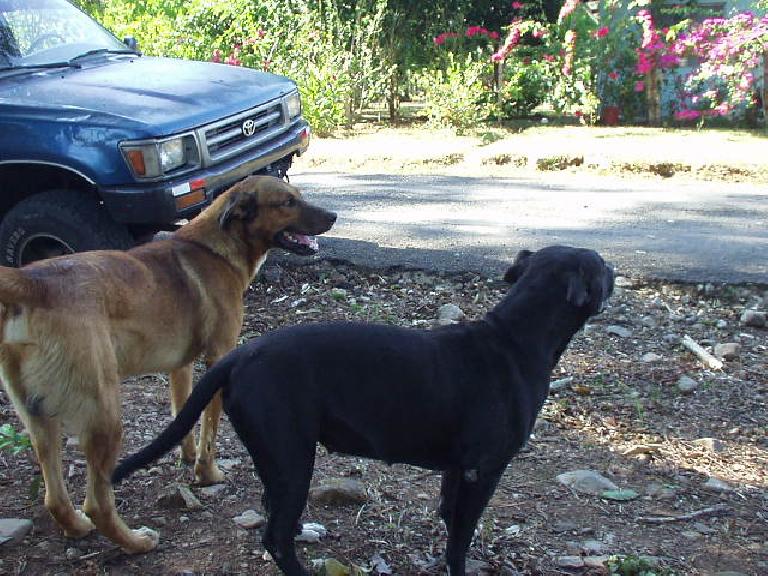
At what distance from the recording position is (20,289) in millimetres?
3242

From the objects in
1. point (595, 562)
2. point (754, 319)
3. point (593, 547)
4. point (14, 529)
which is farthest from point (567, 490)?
point (754, 319)

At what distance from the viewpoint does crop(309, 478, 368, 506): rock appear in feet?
12.9

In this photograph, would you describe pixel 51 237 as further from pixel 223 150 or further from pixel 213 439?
pixel 213 439

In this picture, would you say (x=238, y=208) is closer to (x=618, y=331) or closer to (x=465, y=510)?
(x=465, y=510)

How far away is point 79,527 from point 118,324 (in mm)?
844

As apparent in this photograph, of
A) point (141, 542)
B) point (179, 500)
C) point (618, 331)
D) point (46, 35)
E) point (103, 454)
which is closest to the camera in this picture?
point (103, 454)

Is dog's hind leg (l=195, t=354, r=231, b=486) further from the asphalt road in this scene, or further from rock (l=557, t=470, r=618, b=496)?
the asphalt road

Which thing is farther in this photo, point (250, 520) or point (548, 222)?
point (548, 222)

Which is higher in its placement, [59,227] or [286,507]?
[59,227]

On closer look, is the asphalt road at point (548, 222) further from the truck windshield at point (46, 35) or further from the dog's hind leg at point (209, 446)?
the dog's hind leg at point (209, 446)

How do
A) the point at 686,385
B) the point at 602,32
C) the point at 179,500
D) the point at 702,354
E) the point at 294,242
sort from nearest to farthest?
the point at 179,500 → the point at 294,242 → the point at 686,385 → the point at 702,354 → the point at 602,32

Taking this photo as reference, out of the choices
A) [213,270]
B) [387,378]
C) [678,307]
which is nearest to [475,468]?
[387,378]

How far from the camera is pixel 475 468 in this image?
3195mm

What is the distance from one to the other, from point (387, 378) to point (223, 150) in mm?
3637
